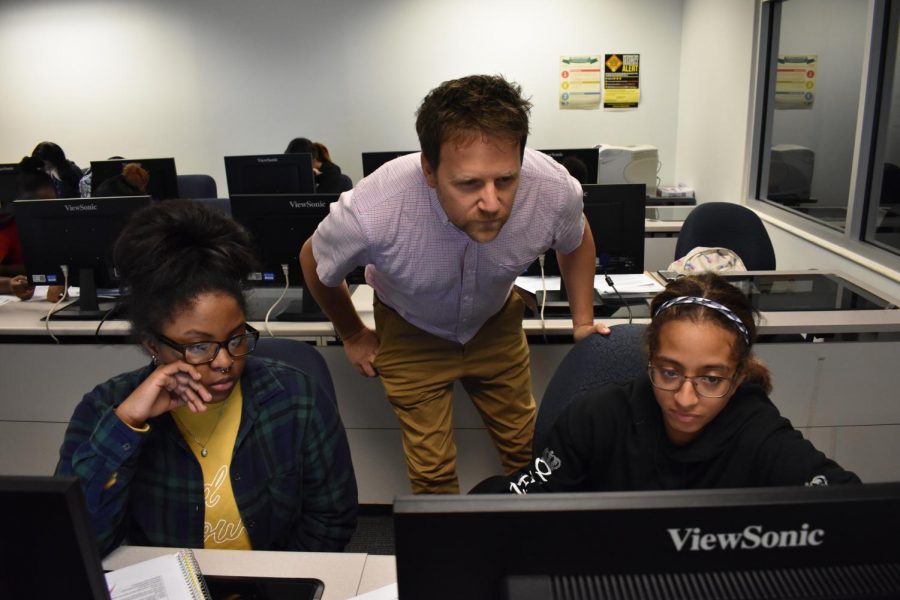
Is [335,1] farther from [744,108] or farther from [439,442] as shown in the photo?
[439,442]

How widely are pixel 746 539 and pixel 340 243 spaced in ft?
3.99

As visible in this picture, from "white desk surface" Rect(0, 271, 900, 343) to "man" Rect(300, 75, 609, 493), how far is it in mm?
340

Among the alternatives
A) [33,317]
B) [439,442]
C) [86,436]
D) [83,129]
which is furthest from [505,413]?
[83,129]

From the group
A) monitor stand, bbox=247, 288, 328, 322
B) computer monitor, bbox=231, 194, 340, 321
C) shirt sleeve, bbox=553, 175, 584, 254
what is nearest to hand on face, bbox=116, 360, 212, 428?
shirt sleeve, bbox=553, 175, 584, 254

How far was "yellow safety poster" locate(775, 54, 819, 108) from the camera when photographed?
3.78 metres

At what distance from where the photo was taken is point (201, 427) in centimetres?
120

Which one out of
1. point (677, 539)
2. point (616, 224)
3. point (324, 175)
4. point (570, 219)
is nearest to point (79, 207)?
point (570, 219)

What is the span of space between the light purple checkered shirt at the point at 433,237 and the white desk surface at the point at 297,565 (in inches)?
27.7

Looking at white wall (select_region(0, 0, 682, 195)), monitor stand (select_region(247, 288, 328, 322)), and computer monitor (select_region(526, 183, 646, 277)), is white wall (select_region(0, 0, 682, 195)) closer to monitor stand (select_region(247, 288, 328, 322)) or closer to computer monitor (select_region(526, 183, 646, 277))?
monitor stand (select_region(247, 288, 328, 322))

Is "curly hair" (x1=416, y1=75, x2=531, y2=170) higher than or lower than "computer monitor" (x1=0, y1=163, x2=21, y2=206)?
higher

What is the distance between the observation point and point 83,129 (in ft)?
19.1

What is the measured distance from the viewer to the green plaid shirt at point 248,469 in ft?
3.59

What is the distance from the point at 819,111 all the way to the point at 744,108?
1.28 ft

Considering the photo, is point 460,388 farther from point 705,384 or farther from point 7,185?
point 7,185
